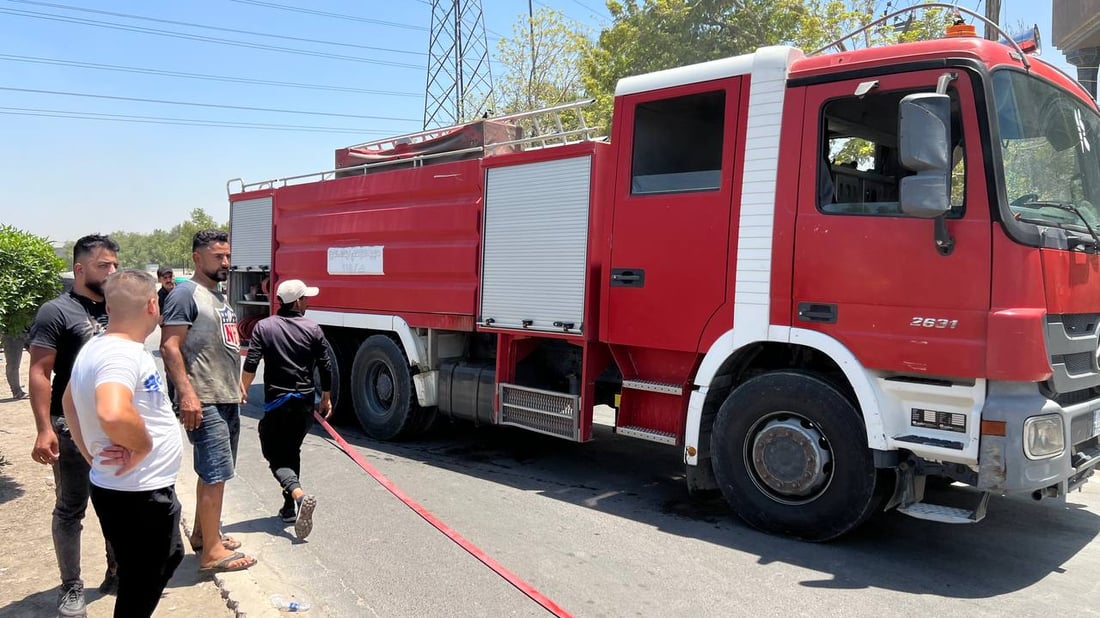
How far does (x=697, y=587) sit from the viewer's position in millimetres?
4121

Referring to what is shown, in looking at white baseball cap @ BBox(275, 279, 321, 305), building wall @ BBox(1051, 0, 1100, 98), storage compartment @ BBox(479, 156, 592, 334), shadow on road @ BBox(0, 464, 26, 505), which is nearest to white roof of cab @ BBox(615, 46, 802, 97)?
storage compartment @ BBox(479, 156, 592, 334)

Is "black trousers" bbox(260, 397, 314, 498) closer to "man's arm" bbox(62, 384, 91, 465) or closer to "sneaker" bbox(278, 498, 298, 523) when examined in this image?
"sneaker" bbox(278, 498, 298, 523)

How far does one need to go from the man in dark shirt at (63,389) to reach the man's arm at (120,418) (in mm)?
1216

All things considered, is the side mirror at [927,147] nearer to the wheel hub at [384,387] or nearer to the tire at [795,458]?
the tire at [795,458]

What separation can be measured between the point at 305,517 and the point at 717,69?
12.9ft

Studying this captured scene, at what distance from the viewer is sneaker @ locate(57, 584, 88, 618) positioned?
353 centimetres

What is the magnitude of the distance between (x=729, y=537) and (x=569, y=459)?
241cm

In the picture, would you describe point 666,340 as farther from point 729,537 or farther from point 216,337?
point 216,337

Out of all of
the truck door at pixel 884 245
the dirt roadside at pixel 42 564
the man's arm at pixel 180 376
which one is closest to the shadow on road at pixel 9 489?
the dirt roadside at pixel 42 564

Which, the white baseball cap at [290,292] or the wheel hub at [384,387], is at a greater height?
the white baseball cap at [290,292]

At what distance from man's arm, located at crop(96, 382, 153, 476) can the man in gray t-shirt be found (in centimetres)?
134

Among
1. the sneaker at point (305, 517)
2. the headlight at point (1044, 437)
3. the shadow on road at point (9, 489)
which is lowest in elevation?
the shadow on road at point (9, 489)

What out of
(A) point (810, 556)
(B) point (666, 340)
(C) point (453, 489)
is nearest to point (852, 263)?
(B) point (666, 340)

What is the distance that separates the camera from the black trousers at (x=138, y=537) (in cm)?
281
